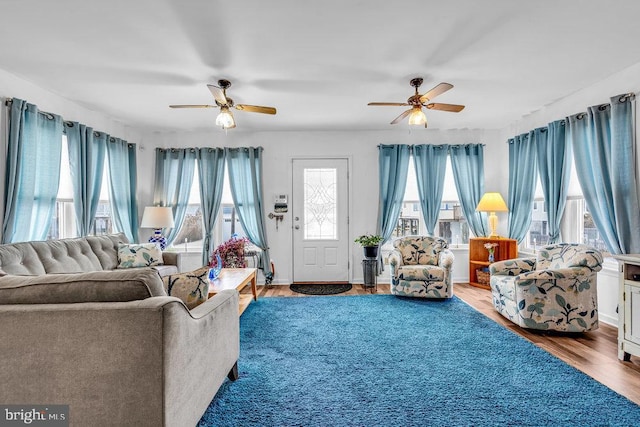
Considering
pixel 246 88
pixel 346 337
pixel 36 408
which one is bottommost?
pixel 346 337

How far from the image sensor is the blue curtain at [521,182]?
4551 millimetres

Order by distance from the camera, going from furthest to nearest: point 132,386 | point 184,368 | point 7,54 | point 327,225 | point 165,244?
point 327,225
point 165,244
point 7,54
point 184,368
point 132,386

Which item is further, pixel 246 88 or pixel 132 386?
pixel 246 88

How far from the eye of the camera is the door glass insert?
5.45m

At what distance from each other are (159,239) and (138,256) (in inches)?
32.2

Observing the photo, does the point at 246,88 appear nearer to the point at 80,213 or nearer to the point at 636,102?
the point at 80,213

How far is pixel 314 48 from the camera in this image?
2746 millimetres

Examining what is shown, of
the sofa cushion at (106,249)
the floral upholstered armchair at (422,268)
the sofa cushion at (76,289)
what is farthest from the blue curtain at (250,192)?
the sofa cushion at (76,289)

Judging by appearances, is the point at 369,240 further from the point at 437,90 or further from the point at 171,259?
the point at 171,259

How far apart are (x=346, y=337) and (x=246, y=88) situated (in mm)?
2818

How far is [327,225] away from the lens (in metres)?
5.47

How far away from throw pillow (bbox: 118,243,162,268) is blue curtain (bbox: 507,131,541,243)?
204 inches

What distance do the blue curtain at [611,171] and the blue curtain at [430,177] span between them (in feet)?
6.16

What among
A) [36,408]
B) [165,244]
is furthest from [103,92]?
[36,408]
